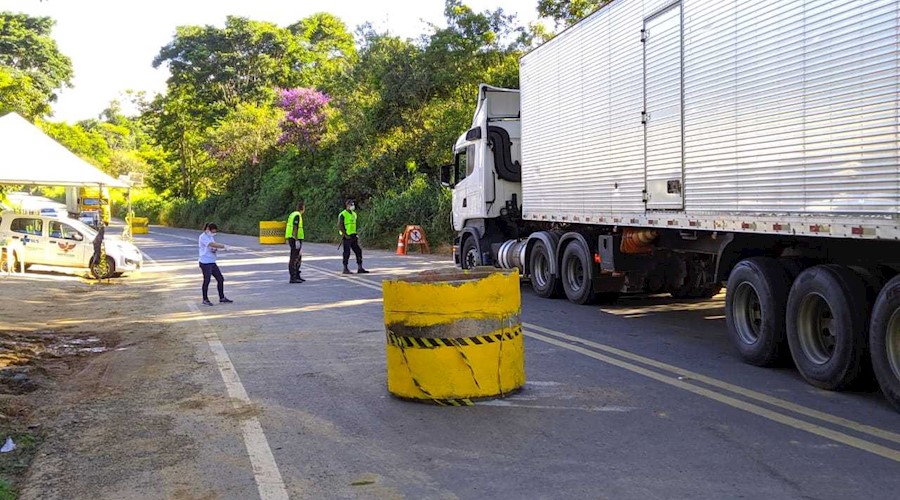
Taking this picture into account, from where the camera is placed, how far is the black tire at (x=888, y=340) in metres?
5.77

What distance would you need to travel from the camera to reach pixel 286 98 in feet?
141

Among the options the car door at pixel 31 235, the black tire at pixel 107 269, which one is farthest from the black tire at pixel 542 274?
the car door at pixel 31 235

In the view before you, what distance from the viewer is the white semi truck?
590 centimetres

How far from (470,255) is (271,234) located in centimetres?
2241

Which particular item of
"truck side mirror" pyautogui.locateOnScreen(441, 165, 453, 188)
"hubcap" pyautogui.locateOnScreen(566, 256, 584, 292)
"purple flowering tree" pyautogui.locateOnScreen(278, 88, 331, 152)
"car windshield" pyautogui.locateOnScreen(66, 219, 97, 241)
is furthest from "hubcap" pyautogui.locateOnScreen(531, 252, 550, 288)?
"purple flowering tree" pyautogui.locateOnScreen(278, 88, 331, 152)

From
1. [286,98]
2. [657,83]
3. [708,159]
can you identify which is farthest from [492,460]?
[286,98]

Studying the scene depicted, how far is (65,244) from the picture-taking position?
65.5 feet

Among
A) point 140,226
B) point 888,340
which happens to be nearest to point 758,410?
point 888,340

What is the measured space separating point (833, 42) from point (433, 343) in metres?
3.85

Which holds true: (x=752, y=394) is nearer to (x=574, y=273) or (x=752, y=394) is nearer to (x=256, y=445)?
(x=256, y=445)

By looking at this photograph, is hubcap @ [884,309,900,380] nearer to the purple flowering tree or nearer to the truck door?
the truck door

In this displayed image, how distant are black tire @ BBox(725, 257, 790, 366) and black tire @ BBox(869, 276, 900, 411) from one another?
1188 mm

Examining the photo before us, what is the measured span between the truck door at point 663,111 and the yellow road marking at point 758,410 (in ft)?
6.38

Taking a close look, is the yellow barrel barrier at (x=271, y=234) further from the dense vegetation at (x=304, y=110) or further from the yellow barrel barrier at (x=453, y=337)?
the yellow barrel barrier at (x=453, y=337)
